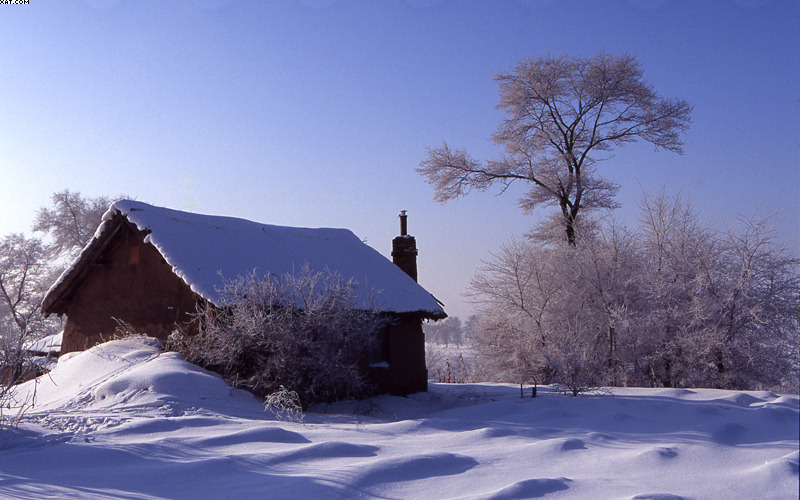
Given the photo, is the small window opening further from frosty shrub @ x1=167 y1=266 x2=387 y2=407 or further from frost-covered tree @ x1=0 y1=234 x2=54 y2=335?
frost-covered tree @ x1=0 y1=234 x2=54 y2=335

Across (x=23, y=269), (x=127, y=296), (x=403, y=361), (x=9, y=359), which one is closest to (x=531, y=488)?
(x=9, y=359)


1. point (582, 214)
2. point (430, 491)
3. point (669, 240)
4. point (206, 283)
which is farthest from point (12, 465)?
point (582, 214)

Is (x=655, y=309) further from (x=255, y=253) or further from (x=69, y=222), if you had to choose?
(x=69, y=222)

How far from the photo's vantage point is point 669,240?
722 inches

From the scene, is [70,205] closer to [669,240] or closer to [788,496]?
[669,240]

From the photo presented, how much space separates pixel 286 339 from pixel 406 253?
27.9 ft

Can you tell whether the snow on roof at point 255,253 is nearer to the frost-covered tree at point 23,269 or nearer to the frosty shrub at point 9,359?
the frosty shrub at point 9,359

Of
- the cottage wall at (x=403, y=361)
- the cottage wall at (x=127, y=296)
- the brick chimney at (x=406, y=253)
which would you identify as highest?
the brick chimney at (x=406, y=253)

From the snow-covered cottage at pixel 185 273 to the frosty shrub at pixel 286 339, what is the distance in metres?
1.17

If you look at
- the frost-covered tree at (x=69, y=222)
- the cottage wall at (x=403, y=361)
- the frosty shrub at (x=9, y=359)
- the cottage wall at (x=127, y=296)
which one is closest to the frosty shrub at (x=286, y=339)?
the cottage wall at (x=127, y=296)

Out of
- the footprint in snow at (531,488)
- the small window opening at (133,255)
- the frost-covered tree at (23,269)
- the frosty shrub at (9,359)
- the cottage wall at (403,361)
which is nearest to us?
the footprint in snow at (531,488)

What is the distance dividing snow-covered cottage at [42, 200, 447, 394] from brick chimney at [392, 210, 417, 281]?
67.5 inches

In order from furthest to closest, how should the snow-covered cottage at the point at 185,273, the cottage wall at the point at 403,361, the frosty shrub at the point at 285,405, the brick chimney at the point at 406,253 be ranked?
the brick chimney at the point at 406,253
the cottage wall at the point at 403,361
the snow-covered cottage at the point at 185,273
the frosty shrub at the point at 285,405

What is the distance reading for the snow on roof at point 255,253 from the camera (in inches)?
529
